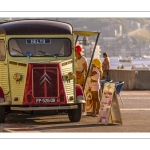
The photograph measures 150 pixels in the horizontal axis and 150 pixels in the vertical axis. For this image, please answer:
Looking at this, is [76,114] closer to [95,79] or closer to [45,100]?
[45,100]

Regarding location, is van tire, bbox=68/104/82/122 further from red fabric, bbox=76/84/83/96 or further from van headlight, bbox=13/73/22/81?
van headlight, bbox=13/73/22/81

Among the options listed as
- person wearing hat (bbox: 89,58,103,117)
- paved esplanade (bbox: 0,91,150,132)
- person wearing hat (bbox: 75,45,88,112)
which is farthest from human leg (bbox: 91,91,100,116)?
person wearing hat (bbox: 75,45,88,112)

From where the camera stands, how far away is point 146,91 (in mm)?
30625

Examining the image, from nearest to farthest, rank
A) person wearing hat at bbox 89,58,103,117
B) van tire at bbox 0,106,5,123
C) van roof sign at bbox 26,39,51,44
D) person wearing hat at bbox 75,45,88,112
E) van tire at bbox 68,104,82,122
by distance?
van tire at bbox 0,106,5,123 < van tire at bbox 68,104,82,122 < van roof sign at bbox 26,39,51,44 < person wearing hat at bbox 89,58,103,117 < person wearing hat at bbox 75,45,88,112

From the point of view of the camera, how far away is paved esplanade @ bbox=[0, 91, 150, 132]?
1591 centimetres

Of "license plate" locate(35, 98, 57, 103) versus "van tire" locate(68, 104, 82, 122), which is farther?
"van tire" locate(68, 104, 82, 122)

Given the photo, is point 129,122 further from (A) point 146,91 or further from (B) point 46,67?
(A) point 146,91

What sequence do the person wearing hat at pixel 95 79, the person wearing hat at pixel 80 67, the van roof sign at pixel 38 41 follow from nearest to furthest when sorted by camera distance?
the van roof sign at pixel 38 41 → the person wearing hat at pixel 95 79 → the person wearing hat at pixel 80 67

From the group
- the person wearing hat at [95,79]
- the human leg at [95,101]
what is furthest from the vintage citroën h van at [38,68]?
the human leg at [95,101]

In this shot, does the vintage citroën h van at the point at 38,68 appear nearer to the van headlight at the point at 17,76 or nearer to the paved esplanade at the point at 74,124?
the van headlight at the point at 17,76

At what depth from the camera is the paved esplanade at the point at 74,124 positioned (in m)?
15.9

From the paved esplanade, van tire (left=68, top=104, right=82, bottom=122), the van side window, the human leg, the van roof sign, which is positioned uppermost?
the van roof sign

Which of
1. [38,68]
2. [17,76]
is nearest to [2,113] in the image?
[17,76]
